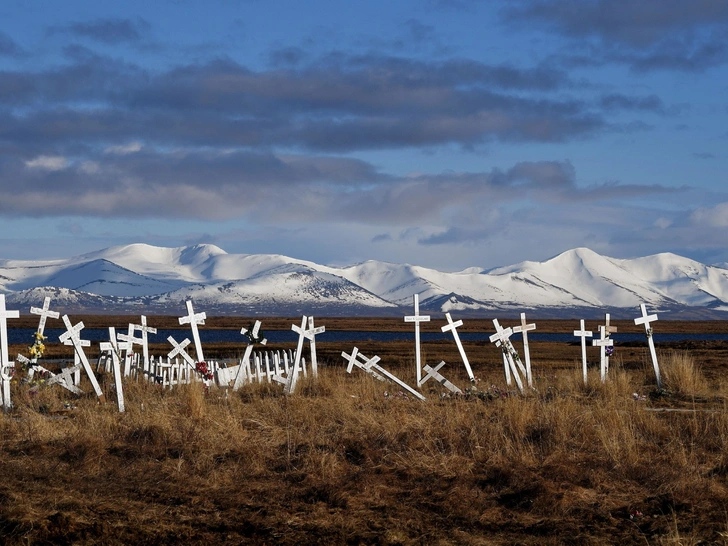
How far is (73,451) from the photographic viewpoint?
1094cm

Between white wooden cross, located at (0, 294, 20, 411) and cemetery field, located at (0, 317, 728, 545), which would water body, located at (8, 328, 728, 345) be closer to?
white wooden cross, located at (0, 294, 20, 411)

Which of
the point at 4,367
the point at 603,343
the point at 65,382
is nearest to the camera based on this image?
the point at 4,367

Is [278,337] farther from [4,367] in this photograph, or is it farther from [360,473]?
[360,473]

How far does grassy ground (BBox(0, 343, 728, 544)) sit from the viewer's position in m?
7.99

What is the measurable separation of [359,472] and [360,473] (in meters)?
0.07

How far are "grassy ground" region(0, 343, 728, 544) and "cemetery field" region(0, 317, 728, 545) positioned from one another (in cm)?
3

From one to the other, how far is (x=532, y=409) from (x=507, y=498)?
413 centimetres

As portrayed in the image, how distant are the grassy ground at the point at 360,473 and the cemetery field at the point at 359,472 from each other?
26mm

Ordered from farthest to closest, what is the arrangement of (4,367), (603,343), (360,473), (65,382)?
1. (603,343)
2. (65,382)
3. (4,367)
4. (360,473)

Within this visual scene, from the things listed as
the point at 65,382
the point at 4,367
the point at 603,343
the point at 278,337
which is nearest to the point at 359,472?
the point at 4,367

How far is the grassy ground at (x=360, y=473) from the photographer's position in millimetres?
7988

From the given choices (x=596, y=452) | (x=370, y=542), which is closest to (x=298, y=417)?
(x=596, y=452)

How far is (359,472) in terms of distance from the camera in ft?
33.0

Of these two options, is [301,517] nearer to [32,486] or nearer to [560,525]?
[560,525]
